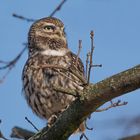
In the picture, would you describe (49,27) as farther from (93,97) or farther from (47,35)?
(93,97)

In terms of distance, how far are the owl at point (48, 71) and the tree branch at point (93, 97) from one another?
1.21 meters

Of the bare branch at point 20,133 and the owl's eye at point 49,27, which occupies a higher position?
the owl's eye at point 49,27

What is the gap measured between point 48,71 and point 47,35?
97 centimetres

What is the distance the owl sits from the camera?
4977 mm

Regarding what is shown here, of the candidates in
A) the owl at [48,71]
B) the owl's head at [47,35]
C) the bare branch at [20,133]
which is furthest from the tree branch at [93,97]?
the owl's head at [47,35]

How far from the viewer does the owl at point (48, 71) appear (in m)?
4.98

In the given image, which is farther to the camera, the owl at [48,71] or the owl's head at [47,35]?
the owl's head at [47,35]

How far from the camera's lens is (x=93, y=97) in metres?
3.02

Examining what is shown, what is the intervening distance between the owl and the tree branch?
121 centimetres

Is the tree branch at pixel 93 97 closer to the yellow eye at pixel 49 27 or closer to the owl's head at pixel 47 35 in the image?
the owl's head at pixel 47 35

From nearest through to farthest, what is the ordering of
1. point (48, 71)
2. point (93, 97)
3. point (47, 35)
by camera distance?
point (93, 97) → point (48, 71) → point (47, 35)

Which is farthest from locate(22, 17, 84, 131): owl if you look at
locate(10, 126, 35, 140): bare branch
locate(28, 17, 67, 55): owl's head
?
locate(10, 126, 35, 140): bare branch

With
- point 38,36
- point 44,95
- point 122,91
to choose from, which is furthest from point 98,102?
point 38,36

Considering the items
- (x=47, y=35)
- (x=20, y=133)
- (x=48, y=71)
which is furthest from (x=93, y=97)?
(x=47, y=35)
